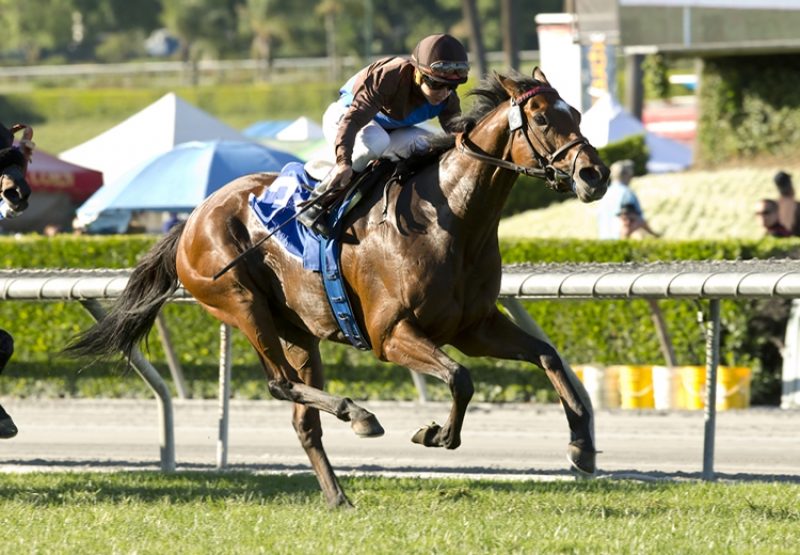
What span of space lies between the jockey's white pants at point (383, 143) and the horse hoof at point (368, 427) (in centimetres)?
117

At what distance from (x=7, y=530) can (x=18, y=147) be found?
2.03 m

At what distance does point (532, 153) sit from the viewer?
21.5 feet

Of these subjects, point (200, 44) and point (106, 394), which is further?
point (200, 44)

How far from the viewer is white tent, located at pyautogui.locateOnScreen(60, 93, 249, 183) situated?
15.6 meters

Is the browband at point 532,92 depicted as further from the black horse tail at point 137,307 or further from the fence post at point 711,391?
the black horse tail at point 137,307

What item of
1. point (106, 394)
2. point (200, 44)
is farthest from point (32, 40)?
point (106, 394)

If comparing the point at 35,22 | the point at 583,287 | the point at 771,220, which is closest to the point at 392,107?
the point at 583,287

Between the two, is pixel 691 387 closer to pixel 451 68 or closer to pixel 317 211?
pixel 317 211

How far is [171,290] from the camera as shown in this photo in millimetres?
8352

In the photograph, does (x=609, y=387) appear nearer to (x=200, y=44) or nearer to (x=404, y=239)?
(x=404, y=239)

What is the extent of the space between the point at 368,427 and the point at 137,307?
2.10 meters

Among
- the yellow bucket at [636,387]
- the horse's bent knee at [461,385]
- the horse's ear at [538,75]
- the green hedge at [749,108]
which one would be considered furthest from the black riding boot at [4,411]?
the green hedge at [749,108]

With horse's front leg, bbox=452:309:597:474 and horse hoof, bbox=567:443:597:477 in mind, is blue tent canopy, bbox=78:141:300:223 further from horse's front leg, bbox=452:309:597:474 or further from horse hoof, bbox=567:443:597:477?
horse hoof, bbox=567:443:597:477

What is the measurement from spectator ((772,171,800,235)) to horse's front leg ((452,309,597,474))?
6.53 metres
